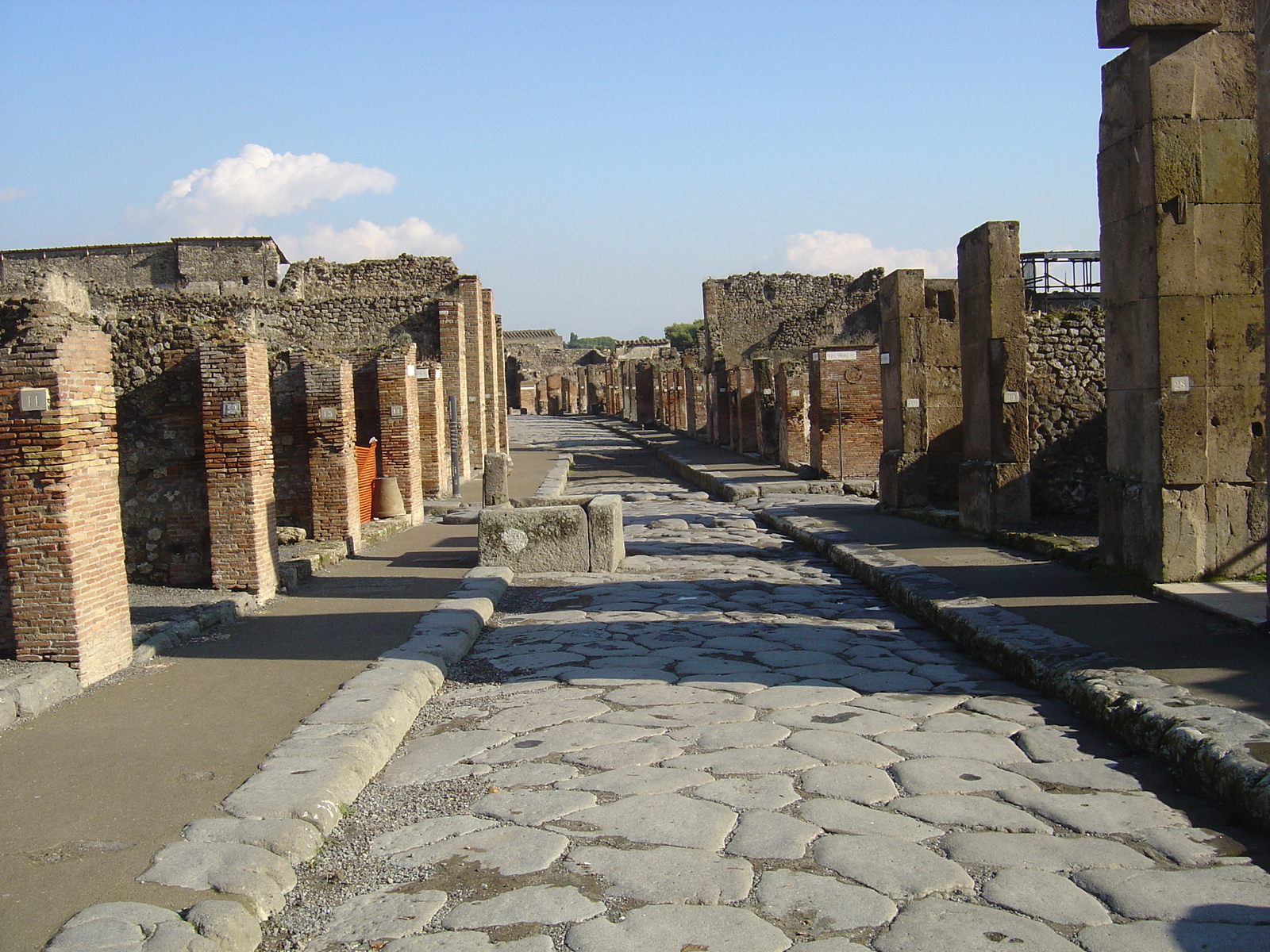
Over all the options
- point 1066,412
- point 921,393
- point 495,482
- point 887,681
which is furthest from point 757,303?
point 887,681

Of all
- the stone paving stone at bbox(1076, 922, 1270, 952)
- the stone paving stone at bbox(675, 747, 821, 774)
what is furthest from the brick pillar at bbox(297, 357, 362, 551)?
the stone paving stone at bbox(1076, 922, 1270, 952)

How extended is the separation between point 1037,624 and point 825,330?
30.4 metres

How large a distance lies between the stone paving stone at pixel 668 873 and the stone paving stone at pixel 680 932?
0.07 meters

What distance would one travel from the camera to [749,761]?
4461 millimetres

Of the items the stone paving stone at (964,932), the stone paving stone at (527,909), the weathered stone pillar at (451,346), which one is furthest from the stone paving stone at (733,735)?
the weathered stone pillar at (451,346)

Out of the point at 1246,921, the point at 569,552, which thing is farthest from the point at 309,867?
the point at 569,552

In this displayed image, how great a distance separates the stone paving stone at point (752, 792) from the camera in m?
3.96

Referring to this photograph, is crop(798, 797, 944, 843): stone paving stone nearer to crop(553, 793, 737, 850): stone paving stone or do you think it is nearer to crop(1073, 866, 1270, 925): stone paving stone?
crop(553, 793, 737, 850): stone paving stone

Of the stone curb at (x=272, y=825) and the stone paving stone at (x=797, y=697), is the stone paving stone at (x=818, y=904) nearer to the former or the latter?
the stone curb at (x=272, y=825)

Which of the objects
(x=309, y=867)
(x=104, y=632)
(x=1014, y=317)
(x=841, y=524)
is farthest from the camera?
(x=841, y=524)

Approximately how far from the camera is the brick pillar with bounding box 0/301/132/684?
222 inches

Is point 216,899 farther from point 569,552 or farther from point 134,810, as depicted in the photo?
point 569,552

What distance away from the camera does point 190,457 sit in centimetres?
830

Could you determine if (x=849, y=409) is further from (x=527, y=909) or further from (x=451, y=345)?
(x=527, y=909)
